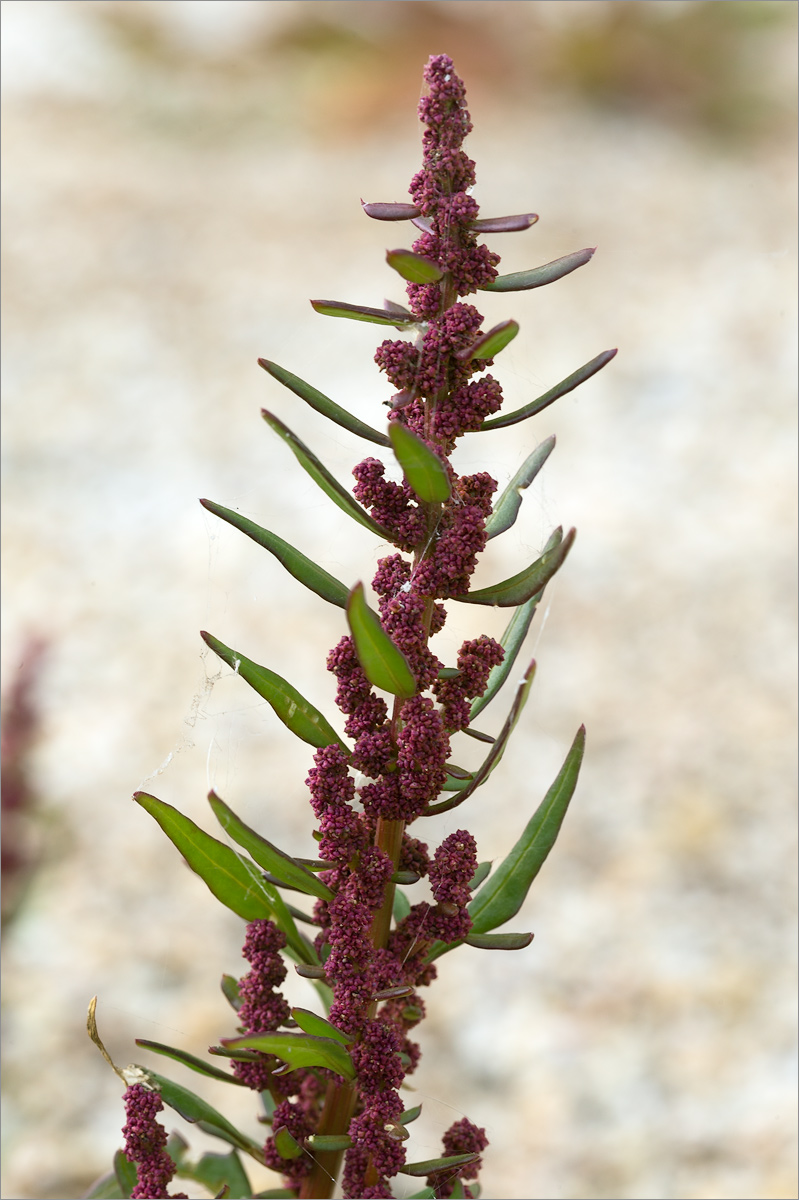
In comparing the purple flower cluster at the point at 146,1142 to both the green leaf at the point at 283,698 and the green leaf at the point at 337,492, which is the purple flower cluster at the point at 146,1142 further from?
the green leaf at the point at 337,492

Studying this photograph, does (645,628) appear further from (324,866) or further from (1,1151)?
(324,866)

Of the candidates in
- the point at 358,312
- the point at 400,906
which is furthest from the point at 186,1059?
the point at 358,312

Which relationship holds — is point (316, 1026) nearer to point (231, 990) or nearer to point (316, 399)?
point (231, 990)

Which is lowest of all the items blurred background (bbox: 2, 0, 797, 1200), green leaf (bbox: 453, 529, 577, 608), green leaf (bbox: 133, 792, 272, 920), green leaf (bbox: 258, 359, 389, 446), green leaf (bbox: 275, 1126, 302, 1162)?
green leaf (bbox: 275, 1126, 302, 1162)

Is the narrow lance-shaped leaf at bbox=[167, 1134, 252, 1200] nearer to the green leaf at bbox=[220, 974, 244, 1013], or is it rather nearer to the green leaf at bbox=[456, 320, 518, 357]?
the green leaf at bbox=[220, 974, 244, 1013]

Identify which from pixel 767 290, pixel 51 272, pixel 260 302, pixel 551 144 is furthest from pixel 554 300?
pixel 51 272

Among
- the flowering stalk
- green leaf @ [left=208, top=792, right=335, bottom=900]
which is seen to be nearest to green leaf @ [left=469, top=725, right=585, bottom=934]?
the flowering stalk
